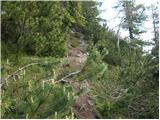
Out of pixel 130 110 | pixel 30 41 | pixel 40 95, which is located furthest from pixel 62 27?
pixel 40 95

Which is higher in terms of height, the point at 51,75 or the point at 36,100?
the point at 51,75

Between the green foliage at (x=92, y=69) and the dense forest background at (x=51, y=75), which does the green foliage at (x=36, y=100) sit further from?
the green foliage at (x=92, y=69)

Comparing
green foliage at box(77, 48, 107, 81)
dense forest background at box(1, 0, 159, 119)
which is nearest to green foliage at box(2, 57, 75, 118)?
dense forest background at box(1, 0, 159, 119)

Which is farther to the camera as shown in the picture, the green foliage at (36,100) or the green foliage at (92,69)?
the green foliage at (92,69)

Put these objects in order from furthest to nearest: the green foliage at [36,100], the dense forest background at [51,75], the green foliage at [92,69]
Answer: the green foliage at [92,69] → the dense forest background at [51,75] → the green foliage at [36,100]

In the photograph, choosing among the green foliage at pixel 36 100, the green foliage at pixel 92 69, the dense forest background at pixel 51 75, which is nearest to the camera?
the green foliage at pixel 36 100

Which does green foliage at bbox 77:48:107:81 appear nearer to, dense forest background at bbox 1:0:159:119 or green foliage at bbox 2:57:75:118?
dense forest background at bbox 1:0:159:119

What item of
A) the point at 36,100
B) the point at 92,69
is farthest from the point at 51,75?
the point at 36,100

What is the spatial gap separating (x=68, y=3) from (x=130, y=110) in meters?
5.04

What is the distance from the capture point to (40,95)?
5.71 m

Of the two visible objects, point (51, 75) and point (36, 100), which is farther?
point (51, 75)

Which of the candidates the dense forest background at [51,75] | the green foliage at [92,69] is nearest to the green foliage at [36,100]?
the dense forest background at [51,75]

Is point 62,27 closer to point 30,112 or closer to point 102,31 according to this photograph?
point 30,112

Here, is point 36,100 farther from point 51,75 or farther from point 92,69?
point 92,69
